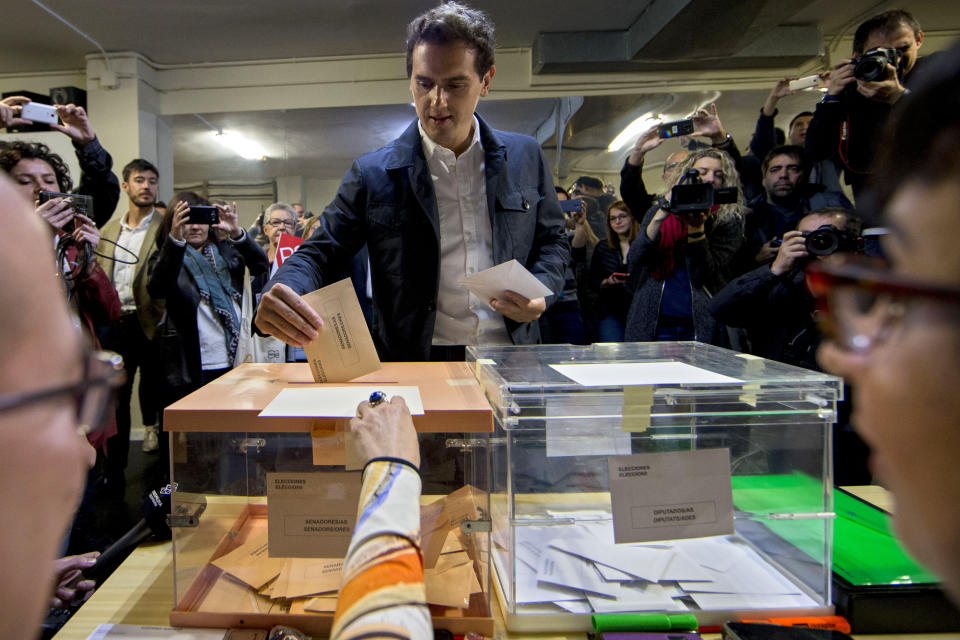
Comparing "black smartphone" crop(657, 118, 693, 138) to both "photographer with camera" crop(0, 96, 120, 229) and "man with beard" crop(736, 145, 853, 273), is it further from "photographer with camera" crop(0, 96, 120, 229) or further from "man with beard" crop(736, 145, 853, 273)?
"photographer with camera" crop(0, 96, 120, 229)

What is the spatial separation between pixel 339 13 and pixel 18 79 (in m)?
2.70

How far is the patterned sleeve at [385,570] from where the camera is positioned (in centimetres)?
50

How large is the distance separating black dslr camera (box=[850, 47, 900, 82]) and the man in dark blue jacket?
43.9 inches

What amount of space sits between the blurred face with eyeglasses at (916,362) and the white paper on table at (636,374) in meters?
0.46

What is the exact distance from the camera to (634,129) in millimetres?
4188

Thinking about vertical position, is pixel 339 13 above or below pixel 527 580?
above

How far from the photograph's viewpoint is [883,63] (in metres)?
1.82

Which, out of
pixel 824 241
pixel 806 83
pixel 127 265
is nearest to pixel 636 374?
pixel 824 241

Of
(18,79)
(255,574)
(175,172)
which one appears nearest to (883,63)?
(255,574)

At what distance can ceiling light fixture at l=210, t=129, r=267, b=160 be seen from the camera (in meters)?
4.26

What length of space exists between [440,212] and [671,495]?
0.95 metres

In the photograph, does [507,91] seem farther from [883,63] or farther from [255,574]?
[255,574]

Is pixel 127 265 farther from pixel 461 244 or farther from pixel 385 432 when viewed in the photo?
pixel 385 432

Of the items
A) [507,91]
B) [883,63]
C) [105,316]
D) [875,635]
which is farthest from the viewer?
[507,91]
